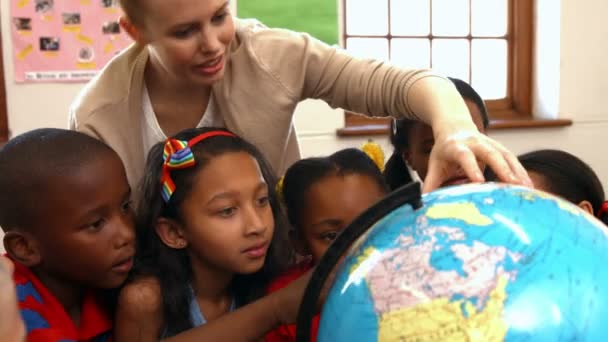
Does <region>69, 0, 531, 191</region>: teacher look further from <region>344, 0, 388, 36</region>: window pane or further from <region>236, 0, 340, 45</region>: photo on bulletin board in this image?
<region>344, 0, 388, 36</region>: window pane

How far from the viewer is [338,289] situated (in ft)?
2.58

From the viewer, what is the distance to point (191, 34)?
124 cm

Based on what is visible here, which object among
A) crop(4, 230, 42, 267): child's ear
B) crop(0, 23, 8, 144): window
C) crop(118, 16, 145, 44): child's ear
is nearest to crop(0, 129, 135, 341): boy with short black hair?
crop(4, 230, 42, 267): child's ear

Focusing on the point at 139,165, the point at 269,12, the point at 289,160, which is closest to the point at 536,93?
the point at 269,12

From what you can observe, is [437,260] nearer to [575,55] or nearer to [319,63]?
[319,63]

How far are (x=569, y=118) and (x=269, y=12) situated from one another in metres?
1.47

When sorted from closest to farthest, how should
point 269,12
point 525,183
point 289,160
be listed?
point 525,183 < point 289,160 < point 269,12

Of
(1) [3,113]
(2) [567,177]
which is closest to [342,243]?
(2) [567,177]

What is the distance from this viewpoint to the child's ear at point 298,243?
54.6 inches

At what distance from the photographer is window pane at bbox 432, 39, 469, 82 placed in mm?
3008

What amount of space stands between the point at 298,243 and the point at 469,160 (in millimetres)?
571

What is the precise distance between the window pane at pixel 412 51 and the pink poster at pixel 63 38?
3.92 ft

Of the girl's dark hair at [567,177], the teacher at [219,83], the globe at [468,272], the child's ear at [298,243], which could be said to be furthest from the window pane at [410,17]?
the globe at [468,272]

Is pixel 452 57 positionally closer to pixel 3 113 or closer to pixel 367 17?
pixel 367 17
